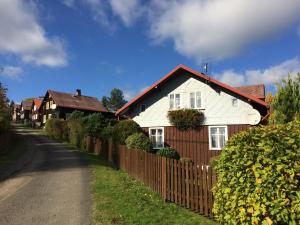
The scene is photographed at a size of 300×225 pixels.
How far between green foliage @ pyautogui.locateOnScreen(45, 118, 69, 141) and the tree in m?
77.3

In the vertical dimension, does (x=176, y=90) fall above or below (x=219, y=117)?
above

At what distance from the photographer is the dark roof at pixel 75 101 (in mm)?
53028

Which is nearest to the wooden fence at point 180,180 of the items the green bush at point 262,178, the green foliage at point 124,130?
the green bush at point 262,178

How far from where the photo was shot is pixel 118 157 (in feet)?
56.7

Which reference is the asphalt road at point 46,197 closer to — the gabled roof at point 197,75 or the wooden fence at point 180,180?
the wooden fence at point 180,180

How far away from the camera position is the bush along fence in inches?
312

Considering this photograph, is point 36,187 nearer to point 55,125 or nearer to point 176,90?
point 176,90

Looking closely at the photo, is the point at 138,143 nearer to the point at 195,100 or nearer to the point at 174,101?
the point at 174,101

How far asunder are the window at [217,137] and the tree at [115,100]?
97191mm

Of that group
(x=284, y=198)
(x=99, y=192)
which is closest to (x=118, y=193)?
(x=99, y=192)

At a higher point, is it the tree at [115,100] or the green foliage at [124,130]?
the tree at [115,100]

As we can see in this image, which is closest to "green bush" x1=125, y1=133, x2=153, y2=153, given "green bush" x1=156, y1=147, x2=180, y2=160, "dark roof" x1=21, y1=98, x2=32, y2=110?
"green bush" x1=156, y1=147, x2=180, y2=160

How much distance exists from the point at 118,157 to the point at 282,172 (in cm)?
1302

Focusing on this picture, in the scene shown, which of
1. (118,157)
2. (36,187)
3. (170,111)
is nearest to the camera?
(36,187)
